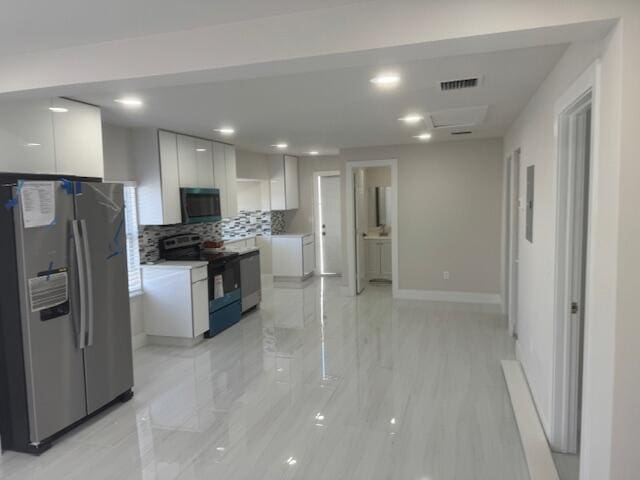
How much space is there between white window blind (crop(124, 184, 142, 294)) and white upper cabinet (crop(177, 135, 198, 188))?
0.56 metres

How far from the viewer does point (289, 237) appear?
788 cm

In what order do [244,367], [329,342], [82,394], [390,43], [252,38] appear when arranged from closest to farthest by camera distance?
[390,43], [252,38], [82,394], [244,367], [329,342]

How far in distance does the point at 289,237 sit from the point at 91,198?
493 centimetres

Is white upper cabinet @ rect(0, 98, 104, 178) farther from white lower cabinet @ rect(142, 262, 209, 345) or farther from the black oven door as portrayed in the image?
the black oven door

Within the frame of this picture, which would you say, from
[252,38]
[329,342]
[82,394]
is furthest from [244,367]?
[252,38]

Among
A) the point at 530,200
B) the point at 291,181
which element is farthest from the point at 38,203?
the point at 291,181

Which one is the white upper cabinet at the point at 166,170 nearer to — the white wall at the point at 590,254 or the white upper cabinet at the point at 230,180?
the white upper cabinet at the point at 230,180

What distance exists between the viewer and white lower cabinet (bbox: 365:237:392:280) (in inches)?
310

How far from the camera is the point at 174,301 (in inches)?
183

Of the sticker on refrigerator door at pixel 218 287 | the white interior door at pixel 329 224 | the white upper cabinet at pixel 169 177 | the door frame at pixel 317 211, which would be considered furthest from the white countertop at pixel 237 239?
the white upper cabinet at pixel 169 177

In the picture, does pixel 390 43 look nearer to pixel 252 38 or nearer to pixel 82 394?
pixel 252 38

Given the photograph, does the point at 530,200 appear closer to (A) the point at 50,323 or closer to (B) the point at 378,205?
(A) the point at 50,323

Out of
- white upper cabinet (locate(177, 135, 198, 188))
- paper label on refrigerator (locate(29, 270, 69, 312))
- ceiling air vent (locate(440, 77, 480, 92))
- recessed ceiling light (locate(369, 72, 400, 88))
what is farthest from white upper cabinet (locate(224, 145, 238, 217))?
ceiling air vent (locate(440, 77, 480, 92))

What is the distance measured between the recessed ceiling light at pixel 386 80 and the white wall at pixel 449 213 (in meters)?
3.45
